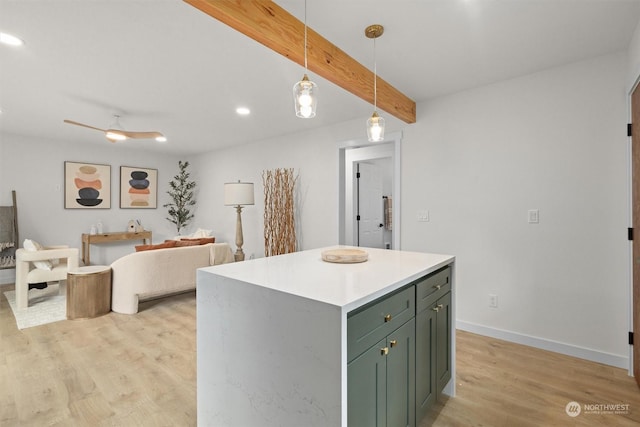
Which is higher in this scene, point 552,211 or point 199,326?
point 552,211

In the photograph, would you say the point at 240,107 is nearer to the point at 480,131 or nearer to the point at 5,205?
the point at 480,131

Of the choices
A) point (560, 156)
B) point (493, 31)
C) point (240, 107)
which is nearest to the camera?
point (493, 31)

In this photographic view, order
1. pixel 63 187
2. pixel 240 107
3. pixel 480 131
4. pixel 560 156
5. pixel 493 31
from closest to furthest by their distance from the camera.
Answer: pixel 493 31 < pixel 560 156 < pixel 480 131 < pixel 240 107 < pixel 63 187

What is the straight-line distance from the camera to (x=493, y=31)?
2074mm

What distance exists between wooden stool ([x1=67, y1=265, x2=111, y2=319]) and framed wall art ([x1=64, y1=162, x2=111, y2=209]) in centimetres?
269

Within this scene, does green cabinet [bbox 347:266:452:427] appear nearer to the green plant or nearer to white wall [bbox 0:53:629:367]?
white wall [bbox 0:53:629:367]

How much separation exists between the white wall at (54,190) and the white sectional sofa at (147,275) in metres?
2.66

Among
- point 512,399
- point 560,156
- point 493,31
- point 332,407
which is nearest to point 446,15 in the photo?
point 493,31

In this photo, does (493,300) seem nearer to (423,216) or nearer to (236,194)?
(423,216)

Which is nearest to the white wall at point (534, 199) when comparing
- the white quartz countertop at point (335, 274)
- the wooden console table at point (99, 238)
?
the white quartz countertop at point (335, 274)

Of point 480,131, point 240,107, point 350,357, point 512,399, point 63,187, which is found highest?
point 240,107

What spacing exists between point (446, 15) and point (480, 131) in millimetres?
1425

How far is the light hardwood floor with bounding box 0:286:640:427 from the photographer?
5.87 ft

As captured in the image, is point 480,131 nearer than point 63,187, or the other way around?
point 480,131
